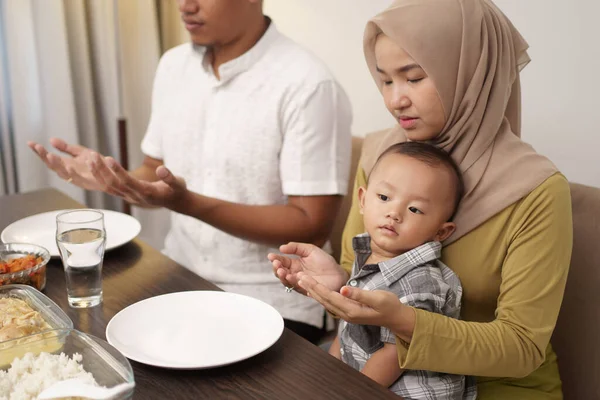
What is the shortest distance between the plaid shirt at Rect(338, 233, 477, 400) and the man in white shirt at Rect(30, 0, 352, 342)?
51cm

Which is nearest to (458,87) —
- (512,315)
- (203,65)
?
(512,315)

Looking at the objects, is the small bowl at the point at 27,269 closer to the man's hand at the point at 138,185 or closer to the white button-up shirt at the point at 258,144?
the man's hand at the point at 138,185

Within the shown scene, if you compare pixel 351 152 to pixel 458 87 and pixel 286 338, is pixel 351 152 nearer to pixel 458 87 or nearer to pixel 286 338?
pixel 458 87

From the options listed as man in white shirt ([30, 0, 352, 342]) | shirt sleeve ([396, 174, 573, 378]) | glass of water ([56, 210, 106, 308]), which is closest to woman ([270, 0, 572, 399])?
shirt sleeve ([396, 174, 573, 378])

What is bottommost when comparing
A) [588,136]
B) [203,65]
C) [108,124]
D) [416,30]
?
[108,124]

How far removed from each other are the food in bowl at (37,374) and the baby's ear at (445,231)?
2.36 feet

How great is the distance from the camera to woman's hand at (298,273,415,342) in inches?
39.5

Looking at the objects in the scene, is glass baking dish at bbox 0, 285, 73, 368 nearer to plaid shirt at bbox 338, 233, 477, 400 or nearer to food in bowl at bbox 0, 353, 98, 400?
food in bowl at bbox 0, 353, 98, 400

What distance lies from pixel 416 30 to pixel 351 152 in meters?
0.77

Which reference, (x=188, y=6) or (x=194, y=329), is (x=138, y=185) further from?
(x=188, y=6)

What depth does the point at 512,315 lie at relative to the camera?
114 centimetres

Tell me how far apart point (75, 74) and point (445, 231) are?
7.43 feet

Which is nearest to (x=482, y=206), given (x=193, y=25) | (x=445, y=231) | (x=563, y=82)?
(x=445, y=231)

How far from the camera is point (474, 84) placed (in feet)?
4.01
